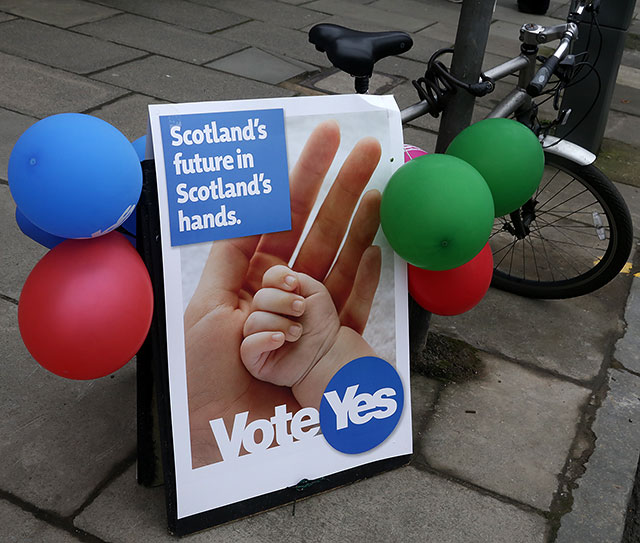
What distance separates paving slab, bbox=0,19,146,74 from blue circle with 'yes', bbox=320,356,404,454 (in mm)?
4608

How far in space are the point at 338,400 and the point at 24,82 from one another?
449 centimetres

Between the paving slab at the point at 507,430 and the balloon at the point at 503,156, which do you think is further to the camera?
the paving slab at the point at 507,430

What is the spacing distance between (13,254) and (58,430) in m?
1.37

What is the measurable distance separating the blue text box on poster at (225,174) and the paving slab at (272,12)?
632cm

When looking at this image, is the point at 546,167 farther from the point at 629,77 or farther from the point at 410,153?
the point at 629,77

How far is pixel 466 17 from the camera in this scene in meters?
2.82

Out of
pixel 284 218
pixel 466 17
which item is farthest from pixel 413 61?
pixel 284 218

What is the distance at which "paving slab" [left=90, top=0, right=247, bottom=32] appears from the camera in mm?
7862

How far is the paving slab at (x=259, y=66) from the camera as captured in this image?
6660 millimetres

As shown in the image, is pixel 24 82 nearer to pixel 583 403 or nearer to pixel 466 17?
pixel 466 17

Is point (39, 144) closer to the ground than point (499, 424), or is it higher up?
higher up

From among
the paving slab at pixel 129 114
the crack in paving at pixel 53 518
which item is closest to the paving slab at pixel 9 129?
the paving slab at pixel 129 114

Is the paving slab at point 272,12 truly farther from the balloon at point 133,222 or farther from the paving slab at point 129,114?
the balloon at point 133,222

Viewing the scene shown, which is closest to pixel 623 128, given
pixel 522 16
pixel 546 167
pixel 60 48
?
pixel 546 167
